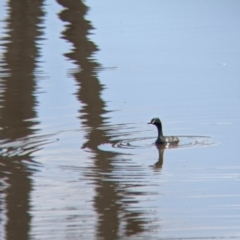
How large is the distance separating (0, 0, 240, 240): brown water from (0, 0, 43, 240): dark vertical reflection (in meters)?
0.02

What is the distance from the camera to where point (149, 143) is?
494 inches

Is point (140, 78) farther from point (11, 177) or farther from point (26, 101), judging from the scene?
point (11, 177)

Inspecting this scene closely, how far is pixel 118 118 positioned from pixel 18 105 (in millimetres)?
1583

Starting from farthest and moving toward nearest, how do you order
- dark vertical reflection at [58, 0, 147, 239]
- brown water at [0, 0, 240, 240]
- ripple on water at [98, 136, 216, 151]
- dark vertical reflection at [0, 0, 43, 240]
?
ripple on water at [98, 136, 216, 151], dark vertical reflection at [0, 0, 43, 240], brown water at [0, 0, 240, 240], dark vertical reflection at [58, 0, 147, 239]

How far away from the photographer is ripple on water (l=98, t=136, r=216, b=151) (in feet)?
39.6

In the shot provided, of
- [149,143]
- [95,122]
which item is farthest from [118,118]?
[149,143]

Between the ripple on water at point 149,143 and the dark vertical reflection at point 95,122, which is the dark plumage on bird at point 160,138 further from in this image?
the dark vertical reflection at point 95,122

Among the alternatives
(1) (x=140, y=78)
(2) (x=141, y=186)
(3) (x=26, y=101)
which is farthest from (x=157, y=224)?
(1) (x=140, y=78)

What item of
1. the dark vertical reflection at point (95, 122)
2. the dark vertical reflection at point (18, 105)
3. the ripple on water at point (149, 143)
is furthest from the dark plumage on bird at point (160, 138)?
the dark vertical reflection at point (18, 105)

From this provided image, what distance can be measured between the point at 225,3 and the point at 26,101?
803 centimetres

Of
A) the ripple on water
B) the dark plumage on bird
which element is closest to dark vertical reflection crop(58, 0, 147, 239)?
the ripple on water

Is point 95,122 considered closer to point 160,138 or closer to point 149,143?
point 149,143

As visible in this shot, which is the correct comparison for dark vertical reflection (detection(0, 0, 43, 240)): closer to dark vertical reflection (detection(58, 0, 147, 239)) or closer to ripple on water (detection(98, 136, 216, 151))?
dark vertical reflection (detection(58, 0, 147, 239))

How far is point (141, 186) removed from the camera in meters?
10.2
